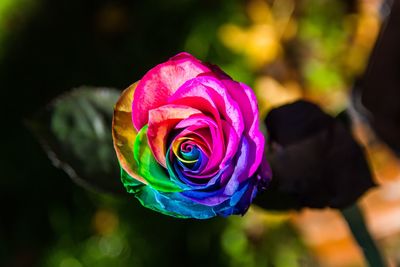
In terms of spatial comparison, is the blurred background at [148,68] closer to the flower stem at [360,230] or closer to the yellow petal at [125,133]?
the flower stem at [360,230]

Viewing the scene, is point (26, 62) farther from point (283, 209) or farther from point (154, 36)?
point (283, 209)

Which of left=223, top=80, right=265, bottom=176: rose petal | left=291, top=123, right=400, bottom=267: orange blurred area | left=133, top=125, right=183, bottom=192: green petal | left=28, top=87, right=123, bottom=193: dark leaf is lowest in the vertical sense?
left=291, top=123, right=400, bottom=267: orange blurred area

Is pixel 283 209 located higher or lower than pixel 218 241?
higher

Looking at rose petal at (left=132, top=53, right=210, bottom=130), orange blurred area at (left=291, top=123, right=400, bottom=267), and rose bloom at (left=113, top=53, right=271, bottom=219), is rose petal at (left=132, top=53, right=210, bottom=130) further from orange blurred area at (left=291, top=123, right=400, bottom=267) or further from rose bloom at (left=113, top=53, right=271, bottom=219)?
orange blurred area at (left=291, top=123, right=400, bottom=267)

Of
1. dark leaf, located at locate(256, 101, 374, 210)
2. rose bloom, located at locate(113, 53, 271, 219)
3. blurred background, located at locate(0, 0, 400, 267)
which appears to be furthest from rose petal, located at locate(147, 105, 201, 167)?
blurred background, located at locate(0, 0, 400, 267)

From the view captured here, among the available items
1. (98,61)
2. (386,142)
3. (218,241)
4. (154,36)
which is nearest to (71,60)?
(98,61)

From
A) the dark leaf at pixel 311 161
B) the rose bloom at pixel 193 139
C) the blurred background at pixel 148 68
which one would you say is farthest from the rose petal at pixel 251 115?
the blurred background at pixel 148 68
